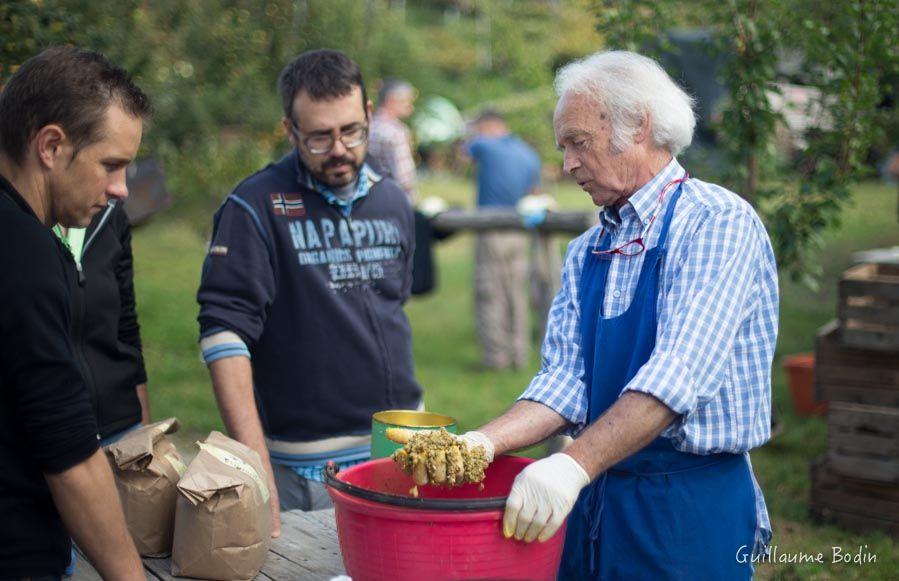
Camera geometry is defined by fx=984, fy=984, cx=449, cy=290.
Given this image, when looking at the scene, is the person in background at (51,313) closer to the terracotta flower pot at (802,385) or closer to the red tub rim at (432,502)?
the red tub rim at (432,502)

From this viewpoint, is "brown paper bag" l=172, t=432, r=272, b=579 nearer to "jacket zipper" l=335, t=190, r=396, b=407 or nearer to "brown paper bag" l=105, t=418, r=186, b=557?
"brown paper bag" l=105, t=418, r=186, b=557

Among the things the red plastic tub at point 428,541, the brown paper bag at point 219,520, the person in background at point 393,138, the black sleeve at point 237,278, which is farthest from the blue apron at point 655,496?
the person in background at point 393,138

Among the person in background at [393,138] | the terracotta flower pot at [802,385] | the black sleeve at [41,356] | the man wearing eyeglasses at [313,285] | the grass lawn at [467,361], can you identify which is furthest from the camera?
the person in background at [393,138]

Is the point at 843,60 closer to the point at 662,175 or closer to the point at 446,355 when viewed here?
the point at 662,175

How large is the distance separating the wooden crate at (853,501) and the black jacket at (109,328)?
156 inches

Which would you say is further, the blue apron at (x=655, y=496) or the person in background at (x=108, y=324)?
the person in background at (x=108, y=324)

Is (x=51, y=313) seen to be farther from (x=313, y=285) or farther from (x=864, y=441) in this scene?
(x=864, y=441)

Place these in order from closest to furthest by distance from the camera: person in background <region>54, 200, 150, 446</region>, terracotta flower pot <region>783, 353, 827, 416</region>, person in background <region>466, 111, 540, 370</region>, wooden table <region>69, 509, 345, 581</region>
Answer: wooden table <region>69, 509, 345, 581</region> → person in background <region>54, 200, 150, 446</region> → terracotta flower pot <region>783, 353, 827, 416</region> → person in background <region>466, 111, 540, 370</region>

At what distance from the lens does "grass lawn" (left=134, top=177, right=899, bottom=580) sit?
5250mm

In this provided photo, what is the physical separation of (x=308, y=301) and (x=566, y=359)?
0.99 metres

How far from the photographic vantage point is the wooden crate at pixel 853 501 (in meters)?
5.27

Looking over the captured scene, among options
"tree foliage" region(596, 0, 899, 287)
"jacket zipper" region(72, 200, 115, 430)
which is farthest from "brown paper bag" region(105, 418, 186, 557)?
"tree foliage" region(596, 0, 899, 287)

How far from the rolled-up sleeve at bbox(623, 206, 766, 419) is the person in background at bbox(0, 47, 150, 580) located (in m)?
1.16

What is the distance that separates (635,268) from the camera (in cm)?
248
